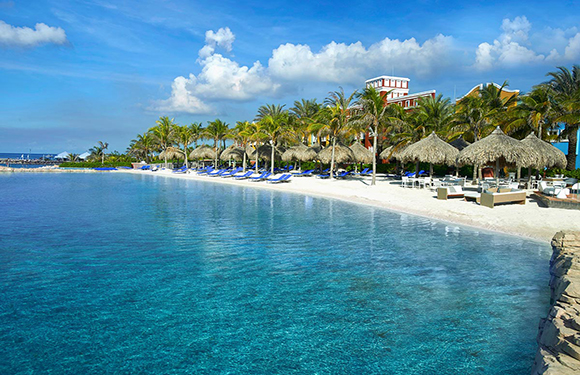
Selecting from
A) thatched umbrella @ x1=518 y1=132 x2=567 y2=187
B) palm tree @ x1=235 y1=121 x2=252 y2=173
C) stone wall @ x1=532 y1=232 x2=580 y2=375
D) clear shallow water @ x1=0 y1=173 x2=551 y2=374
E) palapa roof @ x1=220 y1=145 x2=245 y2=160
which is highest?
palm tree @ x1=235 y1=121 x2=252 y2=173

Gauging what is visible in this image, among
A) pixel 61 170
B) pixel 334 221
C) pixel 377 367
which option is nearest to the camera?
pixel 377 367

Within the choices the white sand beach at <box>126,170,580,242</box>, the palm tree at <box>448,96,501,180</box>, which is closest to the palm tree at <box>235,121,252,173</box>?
the white sand beach at <box>126,170,580,242</box>

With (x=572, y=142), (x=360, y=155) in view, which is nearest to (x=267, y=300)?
(x=572, y=142)

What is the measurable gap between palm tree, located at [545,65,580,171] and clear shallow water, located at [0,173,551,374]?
15906mm

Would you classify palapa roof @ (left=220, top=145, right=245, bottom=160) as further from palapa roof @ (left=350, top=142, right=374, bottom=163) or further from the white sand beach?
the white sand beach

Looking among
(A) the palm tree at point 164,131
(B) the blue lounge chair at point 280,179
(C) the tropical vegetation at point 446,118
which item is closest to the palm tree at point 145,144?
Answer: (A) the palm tree at point 164,131

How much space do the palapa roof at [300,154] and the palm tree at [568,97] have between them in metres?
18.6

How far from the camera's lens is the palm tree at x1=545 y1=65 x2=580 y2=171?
834 inches

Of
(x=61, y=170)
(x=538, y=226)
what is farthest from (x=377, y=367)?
(x=61, y=170)

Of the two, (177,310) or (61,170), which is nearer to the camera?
(177,310)

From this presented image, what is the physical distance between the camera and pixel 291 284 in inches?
260

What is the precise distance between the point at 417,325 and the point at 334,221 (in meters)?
8.00

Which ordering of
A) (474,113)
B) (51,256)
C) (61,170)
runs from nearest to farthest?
(51,256), (474,113), (61,170)

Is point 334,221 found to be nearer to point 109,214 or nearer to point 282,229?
point 282,229
